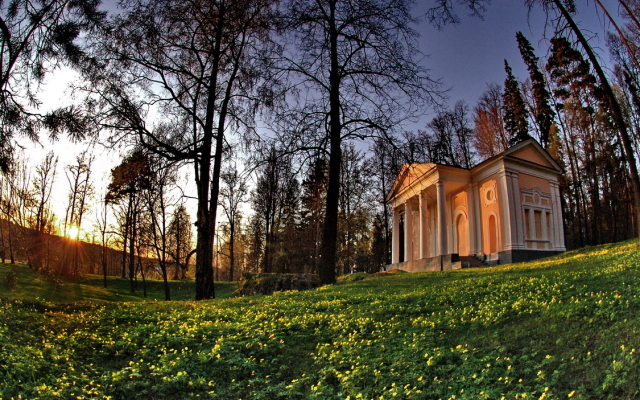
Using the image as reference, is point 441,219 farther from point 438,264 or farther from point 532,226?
point 532,226

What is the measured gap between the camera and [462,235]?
28.4 meters

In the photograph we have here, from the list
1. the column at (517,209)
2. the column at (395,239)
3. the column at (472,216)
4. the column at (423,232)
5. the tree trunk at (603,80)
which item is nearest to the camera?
the tree trunk at (603,80)

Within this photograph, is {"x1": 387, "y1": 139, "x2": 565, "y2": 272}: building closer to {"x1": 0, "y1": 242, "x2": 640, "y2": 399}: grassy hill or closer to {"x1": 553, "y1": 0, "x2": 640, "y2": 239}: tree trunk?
{"x1": 553, "y1": 0, "x2": 640, "y2": 239}: tree trunk

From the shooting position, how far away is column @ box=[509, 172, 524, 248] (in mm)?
23016

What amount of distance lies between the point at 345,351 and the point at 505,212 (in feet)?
70.4

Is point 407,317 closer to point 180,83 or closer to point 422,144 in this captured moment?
point 422,144

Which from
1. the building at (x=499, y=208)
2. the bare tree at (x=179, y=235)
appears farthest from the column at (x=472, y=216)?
the bare tree at (x=179, y=235)

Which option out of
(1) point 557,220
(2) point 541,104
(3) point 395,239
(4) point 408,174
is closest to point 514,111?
(2) point 541,104

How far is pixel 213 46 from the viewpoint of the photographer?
41.6 feet

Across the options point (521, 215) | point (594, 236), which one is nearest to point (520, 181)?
point (521, 215)

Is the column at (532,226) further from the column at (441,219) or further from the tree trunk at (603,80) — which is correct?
the tree trunk at (603,80)

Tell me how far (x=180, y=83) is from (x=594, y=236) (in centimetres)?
3180

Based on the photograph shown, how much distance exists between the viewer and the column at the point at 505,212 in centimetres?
2281

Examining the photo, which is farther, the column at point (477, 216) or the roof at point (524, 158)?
the column at point (477, 216)
